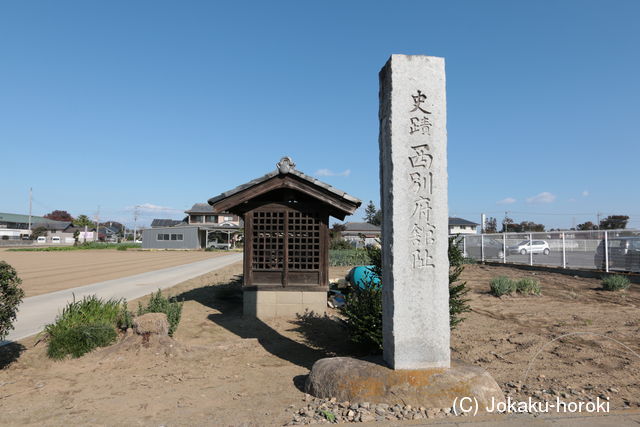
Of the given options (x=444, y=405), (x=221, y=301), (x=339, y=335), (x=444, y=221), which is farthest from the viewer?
(x=221, y=301)

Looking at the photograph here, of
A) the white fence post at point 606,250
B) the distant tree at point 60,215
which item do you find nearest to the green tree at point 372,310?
the white fence post at point 606,250

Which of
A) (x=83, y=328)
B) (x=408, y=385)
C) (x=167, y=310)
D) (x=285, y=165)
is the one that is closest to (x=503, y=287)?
(x=285, y=165)

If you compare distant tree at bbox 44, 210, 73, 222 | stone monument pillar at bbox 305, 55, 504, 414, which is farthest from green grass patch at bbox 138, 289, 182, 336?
distant tree at bbox 44, 210, 73, 222

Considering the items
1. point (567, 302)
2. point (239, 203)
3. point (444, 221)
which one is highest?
point (239, 203)

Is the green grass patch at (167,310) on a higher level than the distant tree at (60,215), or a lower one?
lower

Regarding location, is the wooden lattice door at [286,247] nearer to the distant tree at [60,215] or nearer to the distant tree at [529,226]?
the distant tree at [529,226]

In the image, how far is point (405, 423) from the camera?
11.4 ft

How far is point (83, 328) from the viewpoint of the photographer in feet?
19.3

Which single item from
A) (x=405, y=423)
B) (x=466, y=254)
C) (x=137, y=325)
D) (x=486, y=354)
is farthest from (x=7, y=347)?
(x=466, y=254)

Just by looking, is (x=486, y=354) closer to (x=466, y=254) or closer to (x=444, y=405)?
(x=444, y=405)

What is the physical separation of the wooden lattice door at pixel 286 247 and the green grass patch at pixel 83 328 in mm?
3136

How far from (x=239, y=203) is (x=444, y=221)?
5.37 m

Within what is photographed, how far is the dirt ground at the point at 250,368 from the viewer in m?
4.01

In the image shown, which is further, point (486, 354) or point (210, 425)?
point (486, 354)
